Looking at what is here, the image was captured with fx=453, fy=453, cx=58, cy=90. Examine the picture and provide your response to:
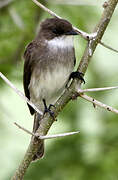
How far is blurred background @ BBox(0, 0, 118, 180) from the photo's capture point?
3.62 m

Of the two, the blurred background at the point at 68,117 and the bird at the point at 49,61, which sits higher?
the bird at the point at 49,61

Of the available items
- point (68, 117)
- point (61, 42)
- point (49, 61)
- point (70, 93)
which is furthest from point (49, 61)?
point (70, 93)

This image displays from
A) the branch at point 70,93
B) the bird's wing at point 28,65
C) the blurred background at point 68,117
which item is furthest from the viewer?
the bird's wing at point 28,65

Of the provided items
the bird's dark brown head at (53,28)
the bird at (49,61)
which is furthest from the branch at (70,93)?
the bird's dark brown head at (53,28)

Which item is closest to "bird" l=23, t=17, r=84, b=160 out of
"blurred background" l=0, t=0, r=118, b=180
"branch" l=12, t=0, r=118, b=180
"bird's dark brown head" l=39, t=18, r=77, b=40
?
"bird's dark brown head" l=39, t=18, r=77, b=40

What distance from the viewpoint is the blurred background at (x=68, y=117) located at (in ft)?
11.9

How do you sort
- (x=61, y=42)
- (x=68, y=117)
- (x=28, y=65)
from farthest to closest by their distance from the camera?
(x=28, y=65)
(x=68, y=117)
(x=61, y=42)

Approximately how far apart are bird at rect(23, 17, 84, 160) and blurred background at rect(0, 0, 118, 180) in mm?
180

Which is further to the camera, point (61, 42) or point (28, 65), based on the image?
point (28, 65)

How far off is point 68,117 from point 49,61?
0.53 metres

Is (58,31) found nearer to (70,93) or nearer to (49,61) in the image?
(49,61)

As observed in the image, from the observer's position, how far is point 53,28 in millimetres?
3814

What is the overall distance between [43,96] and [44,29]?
0.59m

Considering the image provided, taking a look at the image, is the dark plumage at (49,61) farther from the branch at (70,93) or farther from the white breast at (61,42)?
the branch at (70,93)
